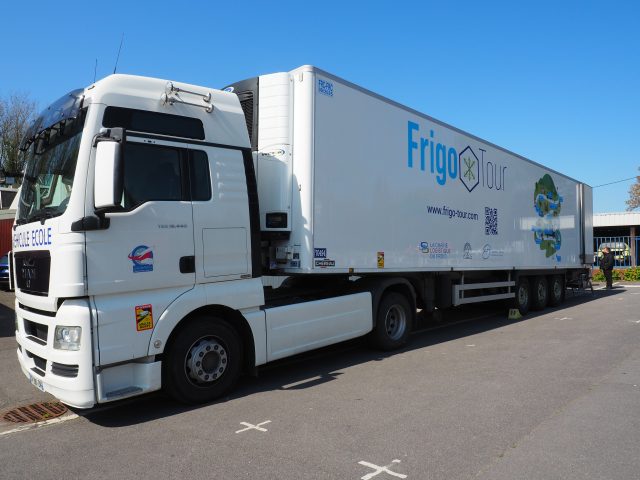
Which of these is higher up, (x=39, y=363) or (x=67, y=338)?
(x=67, y=338)

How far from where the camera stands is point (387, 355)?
25.4 feet

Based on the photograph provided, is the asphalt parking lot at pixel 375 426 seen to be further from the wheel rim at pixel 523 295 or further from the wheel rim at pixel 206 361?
the wheel rim at pixel 523 295

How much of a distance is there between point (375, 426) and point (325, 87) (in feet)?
14.1

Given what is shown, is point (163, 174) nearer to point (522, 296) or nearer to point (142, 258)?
point (142, 258)

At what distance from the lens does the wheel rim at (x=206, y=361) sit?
17.4ft

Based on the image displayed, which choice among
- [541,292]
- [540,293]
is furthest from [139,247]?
[541,292]

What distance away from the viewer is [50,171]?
523 centimetres

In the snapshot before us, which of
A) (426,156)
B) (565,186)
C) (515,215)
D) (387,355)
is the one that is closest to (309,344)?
(387,355)

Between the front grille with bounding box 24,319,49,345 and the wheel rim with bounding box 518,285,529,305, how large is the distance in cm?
1067

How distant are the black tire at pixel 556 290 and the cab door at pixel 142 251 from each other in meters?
12.0

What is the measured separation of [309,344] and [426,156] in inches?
161

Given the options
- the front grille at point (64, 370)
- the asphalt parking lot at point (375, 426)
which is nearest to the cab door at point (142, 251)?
the front grille at point (64, 370)

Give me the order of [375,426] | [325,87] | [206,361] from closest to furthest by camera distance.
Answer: [375,426], [206,361], [325,87]

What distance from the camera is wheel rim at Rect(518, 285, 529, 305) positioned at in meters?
12.5
